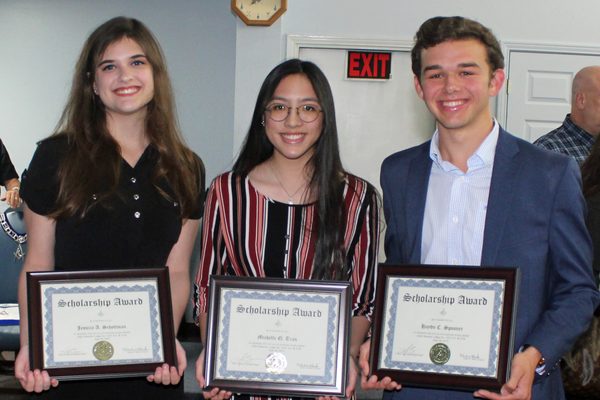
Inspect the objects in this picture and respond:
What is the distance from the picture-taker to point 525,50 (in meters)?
7.04

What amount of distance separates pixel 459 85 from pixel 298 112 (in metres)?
0.58

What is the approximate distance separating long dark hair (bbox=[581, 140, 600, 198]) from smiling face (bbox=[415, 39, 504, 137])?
1.24m

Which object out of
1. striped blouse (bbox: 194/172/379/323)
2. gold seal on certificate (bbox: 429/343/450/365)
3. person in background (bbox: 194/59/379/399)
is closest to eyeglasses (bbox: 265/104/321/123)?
person in background (bbox: 194/59/379/399)

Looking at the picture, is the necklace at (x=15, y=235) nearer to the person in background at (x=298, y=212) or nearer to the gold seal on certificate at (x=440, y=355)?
the person in background at (x=298, y=212)

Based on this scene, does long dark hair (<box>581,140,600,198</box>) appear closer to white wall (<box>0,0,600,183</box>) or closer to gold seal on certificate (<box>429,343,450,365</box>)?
gold seal on certificate (<box>429,343,450,365</box>)

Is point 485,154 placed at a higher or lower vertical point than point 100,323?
higher

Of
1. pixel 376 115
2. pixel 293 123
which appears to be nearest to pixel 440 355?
pixel 293 123

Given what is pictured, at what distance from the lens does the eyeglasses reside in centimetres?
265

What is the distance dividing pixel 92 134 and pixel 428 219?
44.2 inches

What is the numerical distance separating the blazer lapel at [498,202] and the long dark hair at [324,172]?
543 millimetres

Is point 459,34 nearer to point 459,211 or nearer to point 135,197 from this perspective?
point 459,211

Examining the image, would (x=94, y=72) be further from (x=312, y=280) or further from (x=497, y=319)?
(x=497, y=319)

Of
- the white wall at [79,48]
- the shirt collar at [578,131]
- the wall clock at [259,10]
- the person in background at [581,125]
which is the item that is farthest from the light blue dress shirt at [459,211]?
the white wall at [79,48]

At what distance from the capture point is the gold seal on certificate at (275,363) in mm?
2362
